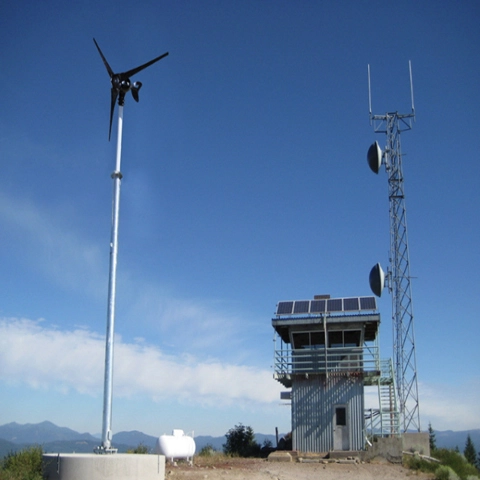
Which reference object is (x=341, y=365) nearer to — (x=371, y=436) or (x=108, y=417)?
(x=371, y=436)

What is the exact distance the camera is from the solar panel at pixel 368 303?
33344 millimetres

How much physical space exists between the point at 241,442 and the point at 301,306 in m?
10.00

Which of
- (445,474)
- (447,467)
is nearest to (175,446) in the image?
(445,474)

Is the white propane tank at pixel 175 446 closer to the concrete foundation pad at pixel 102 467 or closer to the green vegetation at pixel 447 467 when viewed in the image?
the concrete foundation pad at pixel 102 467

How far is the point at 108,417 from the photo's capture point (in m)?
16.3

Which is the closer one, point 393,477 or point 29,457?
point 29,457

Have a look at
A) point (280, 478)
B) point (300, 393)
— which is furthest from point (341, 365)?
point (280, 478)

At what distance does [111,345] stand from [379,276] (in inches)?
843

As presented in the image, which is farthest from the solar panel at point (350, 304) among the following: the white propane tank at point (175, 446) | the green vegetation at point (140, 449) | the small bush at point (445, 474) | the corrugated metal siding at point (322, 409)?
the green vegetation at point (140, 449)

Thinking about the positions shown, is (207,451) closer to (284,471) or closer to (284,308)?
(284,471)

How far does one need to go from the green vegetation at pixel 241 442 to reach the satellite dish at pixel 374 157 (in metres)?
18.5

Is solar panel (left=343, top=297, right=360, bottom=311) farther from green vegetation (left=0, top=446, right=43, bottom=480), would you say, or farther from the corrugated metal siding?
green vegetation (left=0, top=446, right=43, bottom=480)

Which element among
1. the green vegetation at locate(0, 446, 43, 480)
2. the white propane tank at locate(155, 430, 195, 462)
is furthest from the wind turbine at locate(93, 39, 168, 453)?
the white propane tank at locate(155, 430, 195, 462)

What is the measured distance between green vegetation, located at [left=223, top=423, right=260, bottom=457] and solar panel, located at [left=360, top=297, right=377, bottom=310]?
35.9 feet
